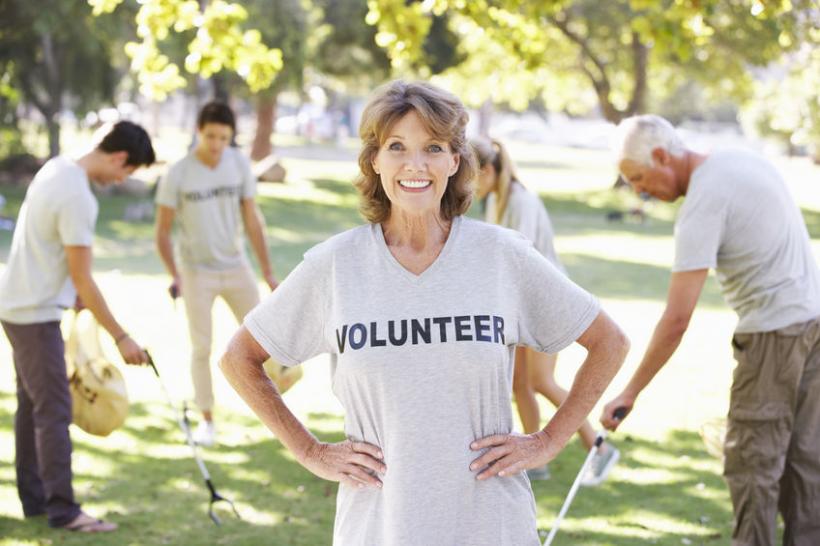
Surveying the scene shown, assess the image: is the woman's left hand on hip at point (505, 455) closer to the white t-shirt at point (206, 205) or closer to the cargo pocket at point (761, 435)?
the cargo pocket at point (761, 435)

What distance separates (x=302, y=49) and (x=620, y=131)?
82.2ft

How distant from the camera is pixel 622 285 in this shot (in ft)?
56.6

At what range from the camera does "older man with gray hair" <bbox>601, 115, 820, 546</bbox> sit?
4852mm

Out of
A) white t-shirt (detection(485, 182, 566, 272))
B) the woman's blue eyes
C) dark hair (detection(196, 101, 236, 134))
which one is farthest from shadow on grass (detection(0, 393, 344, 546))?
the woman's blue eyes

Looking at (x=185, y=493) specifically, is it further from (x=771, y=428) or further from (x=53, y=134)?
(x=53, y=134)

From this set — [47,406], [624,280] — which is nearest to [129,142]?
[47,406]

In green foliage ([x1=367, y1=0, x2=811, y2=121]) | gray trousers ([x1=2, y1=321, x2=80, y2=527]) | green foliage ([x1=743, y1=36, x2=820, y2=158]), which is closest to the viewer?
gray trousers ([x1=2, y1=321, x2=80, y2=527])

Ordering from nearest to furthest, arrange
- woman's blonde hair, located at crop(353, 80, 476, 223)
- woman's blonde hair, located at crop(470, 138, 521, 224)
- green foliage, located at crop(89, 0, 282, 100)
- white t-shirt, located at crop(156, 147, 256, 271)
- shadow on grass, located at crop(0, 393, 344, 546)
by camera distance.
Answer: woman's blonde hair, located at crop(353, 80, 476, 223) < shadow on grass, located at crop(0, 393, 344, 546) < woman's blonde hair, located at crop(470, 138, 521, 224) < white t-shirt, located at crop(156, 147, 256, 271) < green foliage, located at crop(89, 0, 282, 100)

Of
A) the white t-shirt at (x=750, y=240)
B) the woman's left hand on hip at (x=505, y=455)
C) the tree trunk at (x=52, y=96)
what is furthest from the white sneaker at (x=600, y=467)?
the tree trunk at (x=52, y=96)

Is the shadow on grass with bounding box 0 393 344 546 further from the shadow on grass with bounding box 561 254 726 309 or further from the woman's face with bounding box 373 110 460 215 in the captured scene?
the shadow on grass with bounding box 561 254 726 309

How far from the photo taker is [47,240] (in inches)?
236

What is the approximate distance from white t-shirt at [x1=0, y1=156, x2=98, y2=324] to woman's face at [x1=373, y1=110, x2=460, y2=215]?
3222 mm

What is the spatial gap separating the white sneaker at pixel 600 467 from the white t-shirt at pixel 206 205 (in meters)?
2.79

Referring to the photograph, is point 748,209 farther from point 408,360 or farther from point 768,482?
point 408,360
